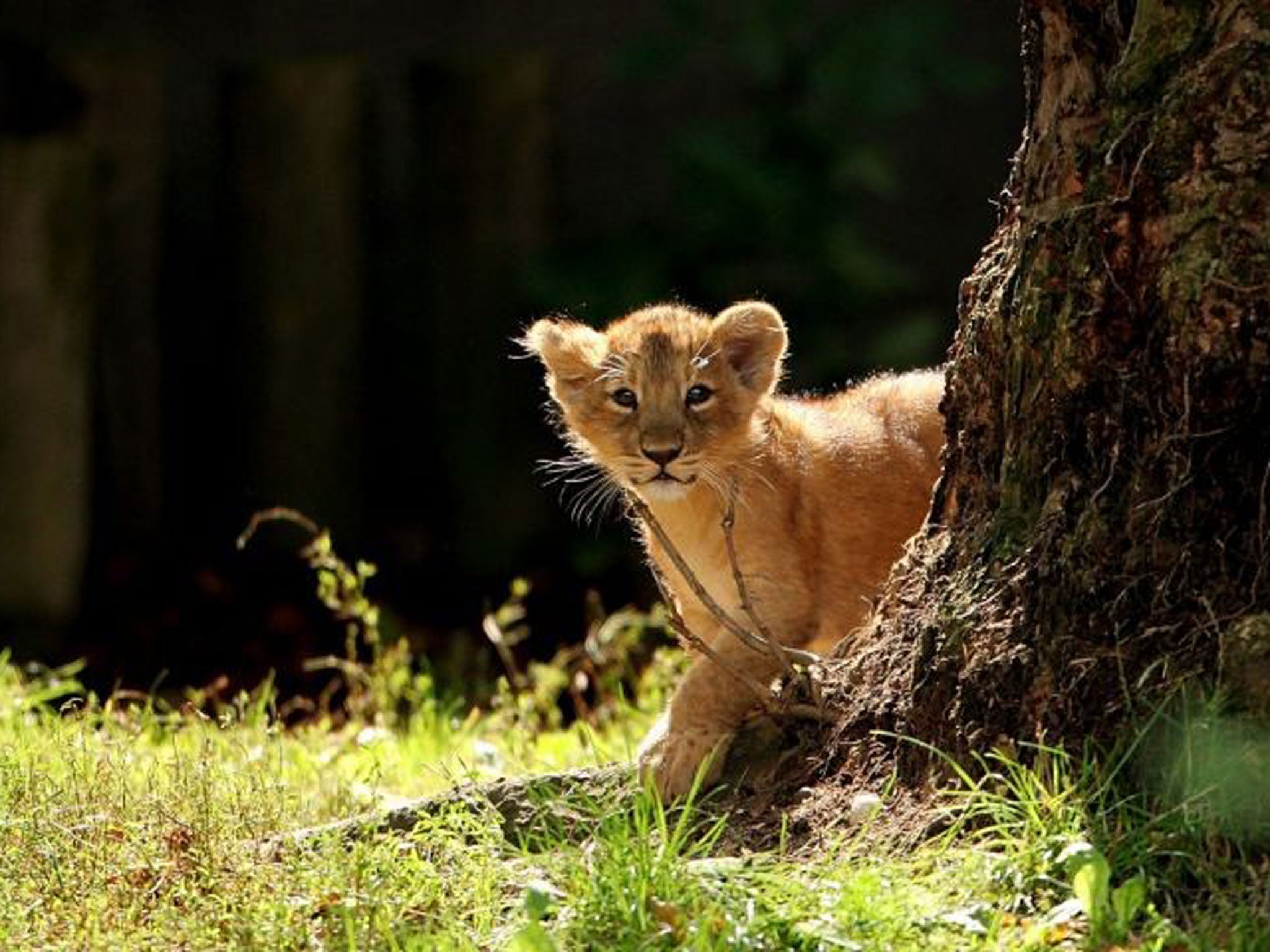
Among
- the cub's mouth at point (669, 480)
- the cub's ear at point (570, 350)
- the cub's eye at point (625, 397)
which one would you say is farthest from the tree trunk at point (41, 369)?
the cub's mouth at point (669, 480)

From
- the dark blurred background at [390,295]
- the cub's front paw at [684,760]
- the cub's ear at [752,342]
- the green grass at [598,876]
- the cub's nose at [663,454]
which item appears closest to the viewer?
the green grass at [598,876]

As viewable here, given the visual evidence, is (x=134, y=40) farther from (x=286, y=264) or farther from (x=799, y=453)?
(x=799, y=453)

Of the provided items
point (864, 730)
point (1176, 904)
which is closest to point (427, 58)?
point (864, 730)

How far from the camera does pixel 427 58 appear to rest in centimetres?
1138

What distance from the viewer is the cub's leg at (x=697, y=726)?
16.7 ft

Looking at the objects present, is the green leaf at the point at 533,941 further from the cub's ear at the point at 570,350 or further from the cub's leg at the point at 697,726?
the cub's ear at the point at 570,350

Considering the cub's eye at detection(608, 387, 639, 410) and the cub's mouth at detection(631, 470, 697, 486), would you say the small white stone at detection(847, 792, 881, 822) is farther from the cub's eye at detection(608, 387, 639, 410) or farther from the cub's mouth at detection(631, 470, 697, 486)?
the cub's eye at detection(608, 387, 639, 410)

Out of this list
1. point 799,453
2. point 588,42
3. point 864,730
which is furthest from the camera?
point 588,42

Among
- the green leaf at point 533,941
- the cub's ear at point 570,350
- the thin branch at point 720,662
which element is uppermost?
the cub's ear at point 570,350

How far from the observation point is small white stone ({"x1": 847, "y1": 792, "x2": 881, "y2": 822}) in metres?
4.50

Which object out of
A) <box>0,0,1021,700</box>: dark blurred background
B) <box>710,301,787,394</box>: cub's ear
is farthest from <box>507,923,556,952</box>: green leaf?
<box>0,0,1021,700</box>: dark blurred background

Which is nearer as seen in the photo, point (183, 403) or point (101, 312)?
point (101, 312)

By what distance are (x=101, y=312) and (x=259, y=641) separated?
1.75 meters

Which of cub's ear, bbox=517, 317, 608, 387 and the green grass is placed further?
cub's ear, bbox=517, 317, 608, 387
